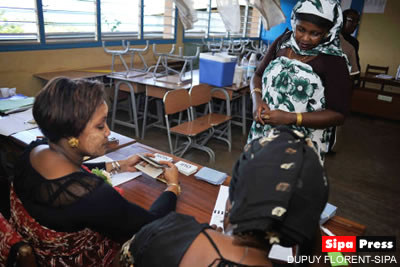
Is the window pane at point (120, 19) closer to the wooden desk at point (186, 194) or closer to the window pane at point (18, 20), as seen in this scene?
the window pane at point (18, 20)

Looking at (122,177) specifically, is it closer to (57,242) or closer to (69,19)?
(57,242)

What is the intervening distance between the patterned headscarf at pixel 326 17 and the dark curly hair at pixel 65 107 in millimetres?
910

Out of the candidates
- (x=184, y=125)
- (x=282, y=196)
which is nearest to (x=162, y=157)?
(x=282, y=196)

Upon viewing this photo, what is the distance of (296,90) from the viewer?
51.1 inches

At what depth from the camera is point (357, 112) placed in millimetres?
5766

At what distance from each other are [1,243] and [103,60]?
13.4ft

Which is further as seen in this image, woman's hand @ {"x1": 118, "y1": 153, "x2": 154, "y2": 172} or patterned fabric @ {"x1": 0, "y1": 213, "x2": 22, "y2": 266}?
woman's hand @ {"x1": 118, "y1": 153, "x2": 154, "y2": 172}

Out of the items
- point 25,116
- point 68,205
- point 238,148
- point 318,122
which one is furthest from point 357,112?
point 68,205

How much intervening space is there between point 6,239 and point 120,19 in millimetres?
4487

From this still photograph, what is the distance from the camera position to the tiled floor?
8.34ft

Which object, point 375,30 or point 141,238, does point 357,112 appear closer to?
point 375,30

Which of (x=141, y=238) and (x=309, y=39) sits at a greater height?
(x=309, y=39)

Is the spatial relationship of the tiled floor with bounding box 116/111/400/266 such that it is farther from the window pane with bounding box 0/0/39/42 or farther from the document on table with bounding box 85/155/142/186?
the window pane with bounding box 0/0/39/42

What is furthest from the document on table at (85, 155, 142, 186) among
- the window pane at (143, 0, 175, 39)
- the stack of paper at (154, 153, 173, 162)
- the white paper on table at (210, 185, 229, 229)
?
the window pane at (143, 0, 175, 39)
